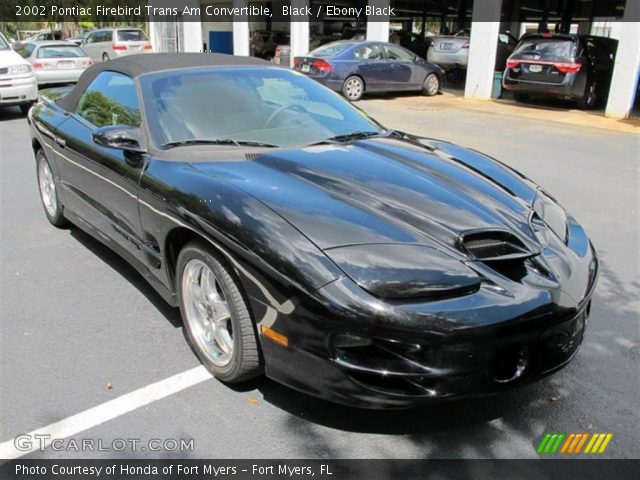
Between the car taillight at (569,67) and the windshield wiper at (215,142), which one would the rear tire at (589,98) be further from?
the windshield wiper at (215,142)

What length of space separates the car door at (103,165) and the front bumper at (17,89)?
27.3ft

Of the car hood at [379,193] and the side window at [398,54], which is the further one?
the side window at [398,54]

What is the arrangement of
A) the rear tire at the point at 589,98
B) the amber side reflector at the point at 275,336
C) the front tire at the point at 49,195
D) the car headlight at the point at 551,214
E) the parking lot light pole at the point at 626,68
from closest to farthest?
the amber side reflector at the point at 275,336 → the car headlight at the point at 551,214 → the front tire at the point at 49,195 → the parking lot light pole at the point at 626,68 → the rear tire at the point at 589,98

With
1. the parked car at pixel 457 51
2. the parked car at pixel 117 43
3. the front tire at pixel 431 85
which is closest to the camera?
the front tire at pixel 431 85

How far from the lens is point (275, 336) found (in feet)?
8.06

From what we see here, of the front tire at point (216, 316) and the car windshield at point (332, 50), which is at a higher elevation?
the car windshield at point (332, 50)

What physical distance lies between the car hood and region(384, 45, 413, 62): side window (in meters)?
12.5

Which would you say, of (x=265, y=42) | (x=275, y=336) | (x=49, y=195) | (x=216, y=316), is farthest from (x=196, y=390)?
(x=265, y=42)

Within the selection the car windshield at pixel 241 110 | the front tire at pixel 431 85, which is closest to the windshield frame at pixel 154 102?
the car windshield at pixel 241 110

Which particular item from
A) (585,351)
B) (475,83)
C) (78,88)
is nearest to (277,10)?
Answer: (475,83)

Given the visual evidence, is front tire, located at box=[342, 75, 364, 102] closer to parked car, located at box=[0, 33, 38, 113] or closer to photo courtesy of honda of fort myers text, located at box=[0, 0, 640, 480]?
parked car, located at box=[0, 33, 38, 113]

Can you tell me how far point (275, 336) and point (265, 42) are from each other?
25.8m

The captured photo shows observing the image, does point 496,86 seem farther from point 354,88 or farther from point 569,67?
point 354,88

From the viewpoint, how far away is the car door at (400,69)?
602 inches
